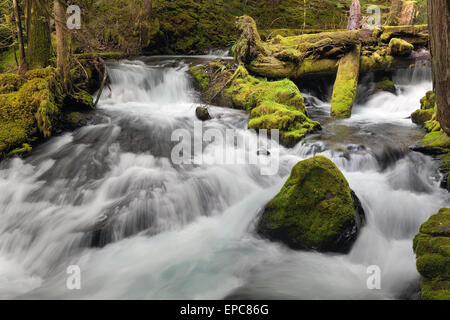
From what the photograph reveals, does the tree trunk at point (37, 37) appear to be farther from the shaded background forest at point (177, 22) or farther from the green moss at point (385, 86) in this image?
the green moss at point (385, 86)

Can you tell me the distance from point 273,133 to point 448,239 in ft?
14.7

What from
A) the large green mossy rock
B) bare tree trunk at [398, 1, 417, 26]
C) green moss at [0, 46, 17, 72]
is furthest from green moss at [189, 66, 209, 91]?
bare tree trunk at [398, 1, 417, 26]

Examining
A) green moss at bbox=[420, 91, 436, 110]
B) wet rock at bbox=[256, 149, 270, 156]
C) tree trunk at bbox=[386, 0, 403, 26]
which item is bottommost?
wet rock at bbox=[256, 149, 270, 156]

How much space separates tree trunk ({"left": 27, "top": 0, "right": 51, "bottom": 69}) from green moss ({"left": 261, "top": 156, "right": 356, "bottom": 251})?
6.73 m

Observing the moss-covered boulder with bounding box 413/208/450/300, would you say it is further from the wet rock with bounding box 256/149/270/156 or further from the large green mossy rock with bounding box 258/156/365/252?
the wet rock with bounding box 256/149/270/156

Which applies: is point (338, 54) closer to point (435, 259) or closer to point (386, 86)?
point (386, 86)

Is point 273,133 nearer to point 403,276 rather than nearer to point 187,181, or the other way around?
point 187,181

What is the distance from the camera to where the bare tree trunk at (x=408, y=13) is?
40.9 ft

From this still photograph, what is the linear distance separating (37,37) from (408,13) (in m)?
13.9

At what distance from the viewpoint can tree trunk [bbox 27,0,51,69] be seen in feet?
23.0

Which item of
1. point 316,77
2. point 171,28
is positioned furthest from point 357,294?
point 171,28

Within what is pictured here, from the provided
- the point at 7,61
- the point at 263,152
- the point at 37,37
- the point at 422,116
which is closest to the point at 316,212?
the point at 263,152

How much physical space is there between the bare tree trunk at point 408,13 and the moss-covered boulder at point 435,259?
1275 centimetres

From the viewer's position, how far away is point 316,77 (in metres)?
9.60
